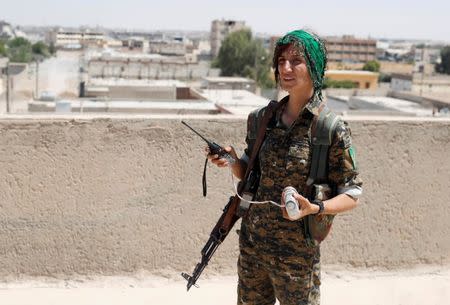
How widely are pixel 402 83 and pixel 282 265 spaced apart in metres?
47.8

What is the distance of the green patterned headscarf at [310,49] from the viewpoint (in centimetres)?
211

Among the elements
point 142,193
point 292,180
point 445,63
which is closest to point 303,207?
point 292,180

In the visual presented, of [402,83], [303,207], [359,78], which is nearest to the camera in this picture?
[303,207]

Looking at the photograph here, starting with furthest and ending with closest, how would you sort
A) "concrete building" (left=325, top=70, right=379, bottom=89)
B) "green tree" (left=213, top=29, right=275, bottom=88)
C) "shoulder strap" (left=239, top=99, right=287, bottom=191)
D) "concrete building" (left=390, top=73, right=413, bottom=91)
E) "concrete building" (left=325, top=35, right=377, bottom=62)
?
1. "concrete building" (left=325, top=35, right=377, bottom=62)
2. "green tree" (left=213, top=29, right=275, bottom=88)
3. "concrete building" (left=325, top=70, right=379, bottom=89)
4. "concrete building" (left=390, top=73, right=413, bottom=91)
5. "shoulder strap" (left=239, top=99, right=287, bottom=191)

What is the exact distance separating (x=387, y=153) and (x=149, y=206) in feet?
4.80

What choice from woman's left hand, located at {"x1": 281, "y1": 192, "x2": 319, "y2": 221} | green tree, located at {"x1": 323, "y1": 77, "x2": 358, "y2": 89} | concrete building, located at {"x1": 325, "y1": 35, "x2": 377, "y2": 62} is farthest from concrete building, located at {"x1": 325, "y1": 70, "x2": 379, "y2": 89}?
woman's left hand, located at {"x1": 281, "y1": 192, "x2": 319, "y2": 221}

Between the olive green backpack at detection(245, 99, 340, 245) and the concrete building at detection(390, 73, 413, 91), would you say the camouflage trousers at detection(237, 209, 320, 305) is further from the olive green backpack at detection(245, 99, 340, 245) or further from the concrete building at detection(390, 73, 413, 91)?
the concrete building at detection(390, 73, 413, 91)

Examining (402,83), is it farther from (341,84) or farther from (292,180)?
(292,180)

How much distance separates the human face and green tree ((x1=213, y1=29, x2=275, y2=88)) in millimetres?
52803

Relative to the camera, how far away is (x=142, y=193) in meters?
3.80

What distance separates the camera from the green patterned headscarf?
82.9 inches

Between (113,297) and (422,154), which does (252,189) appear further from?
(422,154)

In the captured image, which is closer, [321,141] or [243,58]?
[321,141]

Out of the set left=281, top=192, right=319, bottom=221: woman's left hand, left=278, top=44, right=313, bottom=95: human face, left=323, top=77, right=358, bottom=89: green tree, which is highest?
left=278, top=44, right=313, bottom=95: human face
